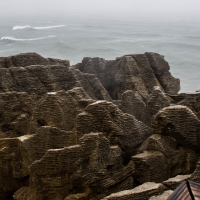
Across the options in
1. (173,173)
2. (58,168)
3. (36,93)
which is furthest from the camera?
(36,93)

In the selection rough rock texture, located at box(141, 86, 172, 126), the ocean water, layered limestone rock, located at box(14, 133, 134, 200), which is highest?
rough rock texture, located at box(141, 86, 172, 126)

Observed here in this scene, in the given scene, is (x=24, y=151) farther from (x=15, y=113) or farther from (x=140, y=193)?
(x=140, y=193)

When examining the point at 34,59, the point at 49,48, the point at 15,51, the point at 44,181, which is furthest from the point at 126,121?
the point at 49,48

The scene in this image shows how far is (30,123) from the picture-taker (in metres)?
11.3

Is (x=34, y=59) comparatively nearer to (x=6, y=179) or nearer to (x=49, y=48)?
(x=6, y=179)

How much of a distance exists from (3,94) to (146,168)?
5.10 metres

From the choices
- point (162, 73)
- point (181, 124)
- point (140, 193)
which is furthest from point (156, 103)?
point (140, 193)

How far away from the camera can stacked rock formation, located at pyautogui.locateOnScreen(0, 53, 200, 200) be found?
9.41 meters

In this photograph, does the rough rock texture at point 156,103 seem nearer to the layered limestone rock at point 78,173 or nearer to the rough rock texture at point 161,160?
the rough rock texture at point 161,160

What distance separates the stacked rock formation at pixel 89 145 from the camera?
941 centimetres

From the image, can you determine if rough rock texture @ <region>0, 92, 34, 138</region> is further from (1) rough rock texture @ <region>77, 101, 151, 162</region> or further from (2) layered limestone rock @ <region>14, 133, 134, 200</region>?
(2) layered limestone rock @ <region>14, 133, 134, 200</region>

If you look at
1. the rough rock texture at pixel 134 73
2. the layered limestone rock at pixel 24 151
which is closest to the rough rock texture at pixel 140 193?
the layered limestone rock at pixel 24 151

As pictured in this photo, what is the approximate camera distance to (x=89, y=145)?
9.55 m

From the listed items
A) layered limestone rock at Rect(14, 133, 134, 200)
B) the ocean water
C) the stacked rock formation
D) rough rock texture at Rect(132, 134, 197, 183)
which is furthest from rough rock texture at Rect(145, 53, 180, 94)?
the ocean water
